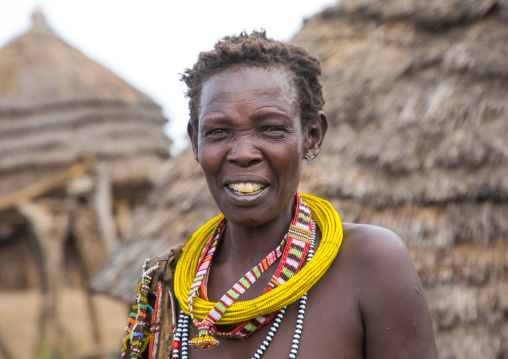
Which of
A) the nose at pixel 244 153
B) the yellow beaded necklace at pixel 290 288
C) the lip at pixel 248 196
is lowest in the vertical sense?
the yellow beaded necklace at pixel 290 288

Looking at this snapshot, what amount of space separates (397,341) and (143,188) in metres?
8.04

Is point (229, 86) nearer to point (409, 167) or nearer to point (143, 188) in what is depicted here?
point (409, 167)

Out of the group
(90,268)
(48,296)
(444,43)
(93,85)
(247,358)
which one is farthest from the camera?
(93,85)

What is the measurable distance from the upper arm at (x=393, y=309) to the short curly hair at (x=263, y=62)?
0.44 metres

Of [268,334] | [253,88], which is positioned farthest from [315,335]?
[253,88]

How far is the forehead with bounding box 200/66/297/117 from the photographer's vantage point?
1542 mm

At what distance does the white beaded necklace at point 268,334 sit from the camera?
4.92ft

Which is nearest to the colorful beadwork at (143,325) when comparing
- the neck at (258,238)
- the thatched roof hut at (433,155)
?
the neck at (258,238)

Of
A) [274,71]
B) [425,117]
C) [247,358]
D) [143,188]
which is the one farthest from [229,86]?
[143,188]

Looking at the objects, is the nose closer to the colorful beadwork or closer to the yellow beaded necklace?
the yellow beaded necklace

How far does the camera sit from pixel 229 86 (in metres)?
1.57

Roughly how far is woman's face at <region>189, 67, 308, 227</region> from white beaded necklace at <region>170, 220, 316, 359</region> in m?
0.21

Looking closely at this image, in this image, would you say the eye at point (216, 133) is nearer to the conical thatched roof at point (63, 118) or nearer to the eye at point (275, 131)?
the eye at point (275, 131)

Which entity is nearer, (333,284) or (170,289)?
(333,284)
